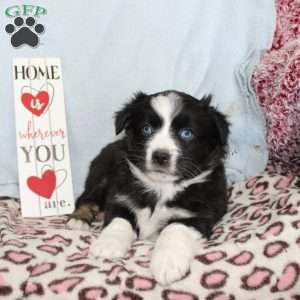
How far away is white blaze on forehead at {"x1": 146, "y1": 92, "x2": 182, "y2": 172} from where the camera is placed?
9.02ft

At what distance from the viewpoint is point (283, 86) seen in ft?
10.7

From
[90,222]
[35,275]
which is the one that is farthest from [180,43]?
[35,275]

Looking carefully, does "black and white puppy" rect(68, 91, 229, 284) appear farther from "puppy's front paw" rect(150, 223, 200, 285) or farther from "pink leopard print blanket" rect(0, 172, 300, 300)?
"pink leopard print blanket" rect(0, 172, 300, 300)

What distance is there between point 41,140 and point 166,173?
1.07 metres

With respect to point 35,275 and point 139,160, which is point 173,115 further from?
point 35,275

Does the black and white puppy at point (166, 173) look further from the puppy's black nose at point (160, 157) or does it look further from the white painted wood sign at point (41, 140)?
the white painted wood sign at point (41, 140)

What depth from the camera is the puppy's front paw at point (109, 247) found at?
251cm

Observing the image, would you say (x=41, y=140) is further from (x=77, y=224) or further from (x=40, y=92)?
(x=77, y=224)

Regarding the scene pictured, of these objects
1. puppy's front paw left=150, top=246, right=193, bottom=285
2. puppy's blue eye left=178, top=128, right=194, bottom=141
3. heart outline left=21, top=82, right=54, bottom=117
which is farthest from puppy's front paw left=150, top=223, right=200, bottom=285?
heart outline left=21, top=82, right=54, bottom=117

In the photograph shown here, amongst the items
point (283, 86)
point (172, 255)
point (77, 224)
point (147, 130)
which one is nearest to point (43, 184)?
point (77, 224)

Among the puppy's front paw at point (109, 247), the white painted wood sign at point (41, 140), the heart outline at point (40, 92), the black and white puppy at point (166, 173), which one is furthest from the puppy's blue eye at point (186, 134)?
the heart outline at point (40, 92)

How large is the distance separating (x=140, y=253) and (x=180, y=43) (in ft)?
5.74

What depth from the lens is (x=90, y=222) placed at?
327 cm

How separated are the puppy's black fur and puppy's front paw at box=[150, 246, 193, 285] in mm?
411
